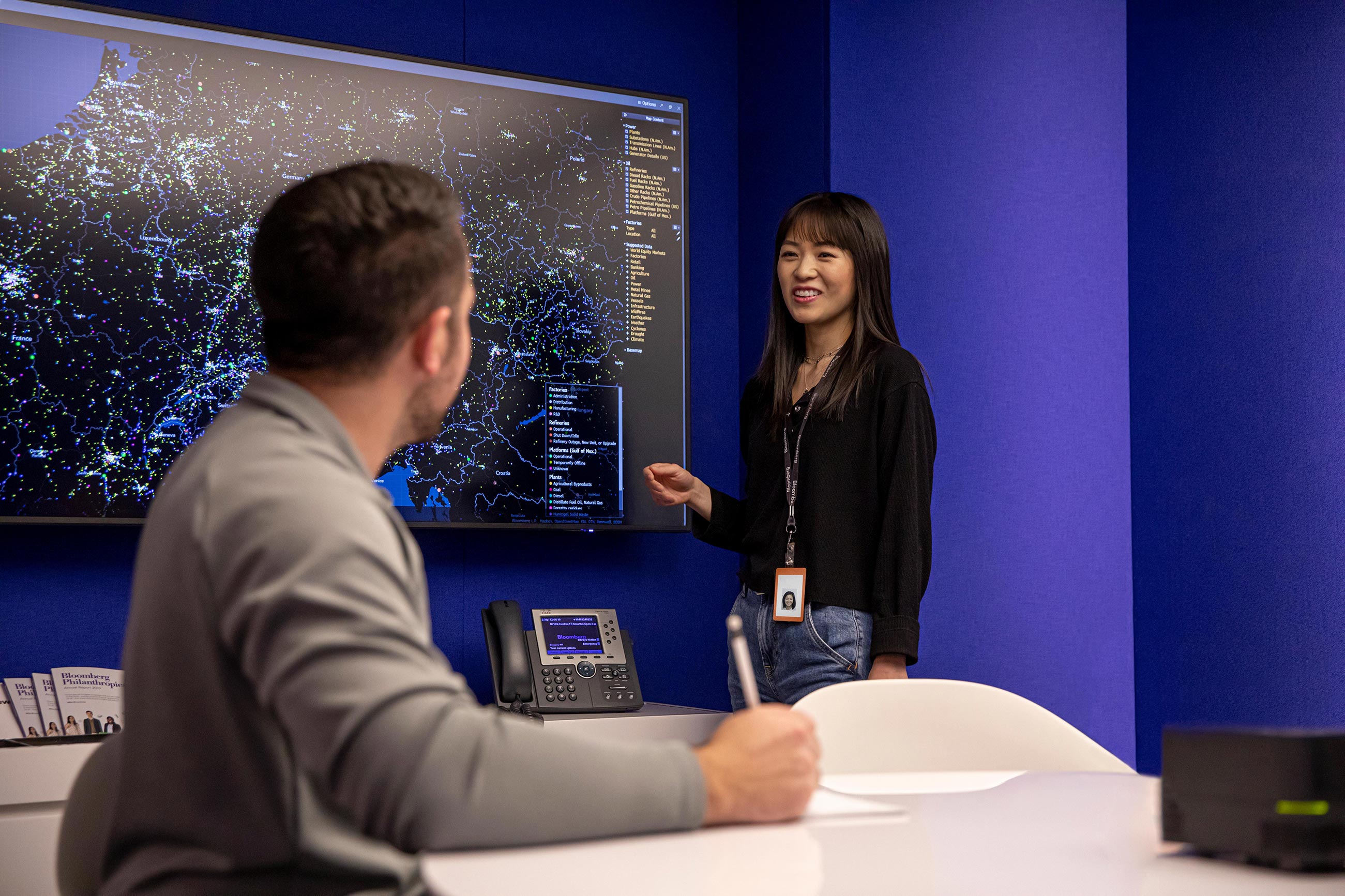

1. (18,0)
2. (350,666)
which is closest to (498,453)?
(18,0)

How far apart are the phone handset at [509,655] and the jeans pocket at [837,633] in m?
0.75

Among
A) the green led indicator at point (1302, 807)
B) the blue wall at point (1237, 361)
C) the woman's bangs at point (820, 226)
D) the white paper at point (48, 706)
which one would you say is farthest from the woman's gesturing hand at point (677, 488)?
the green led indicator at point (1302, 807)

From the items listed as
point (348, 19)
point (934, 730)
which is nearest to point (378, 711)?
point (934, 730)

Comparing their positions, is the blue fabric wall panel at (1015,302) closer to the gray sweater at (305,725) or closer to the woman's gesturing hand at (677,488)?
the woman's gesturing hand at (677,488)

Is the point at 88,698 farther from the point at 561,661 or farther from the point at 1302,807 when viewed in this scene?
the point at 1302,807

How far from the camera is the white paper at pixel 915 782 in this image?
1.24 m

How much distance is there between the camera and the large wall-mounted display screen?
257cm

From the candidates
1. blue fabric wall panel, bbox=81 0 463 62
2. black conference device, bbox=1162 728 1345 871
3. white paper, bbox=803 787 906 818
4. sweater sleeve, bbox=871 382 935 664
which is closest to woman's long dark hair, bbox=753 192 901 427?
sweater sleeve, bbox=871 382 935 664

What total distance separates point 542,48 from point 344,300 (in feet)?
8.28

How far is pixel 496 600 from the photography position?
9.74ft

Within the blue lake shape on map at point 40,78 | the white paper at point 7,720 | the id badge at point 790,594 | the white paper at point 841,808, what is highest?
the blue lake shape on map at point 40,78

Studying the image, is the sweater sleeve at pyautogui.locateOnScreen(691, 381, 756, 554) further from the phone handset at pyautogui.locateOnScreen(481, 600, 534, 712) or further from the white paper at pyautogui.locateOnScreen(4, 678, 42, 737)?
the white paper at pyautogui.locateOnScreen(4, 678, 42, 737)

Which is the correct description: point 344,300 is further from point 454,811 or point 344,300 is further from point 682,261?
point 682,261

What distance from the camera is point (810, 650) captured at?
93.5 inches
